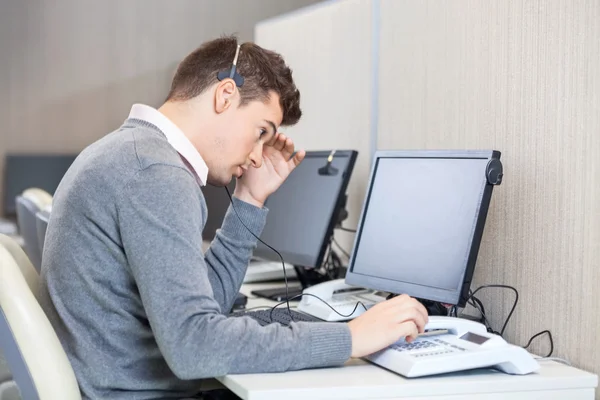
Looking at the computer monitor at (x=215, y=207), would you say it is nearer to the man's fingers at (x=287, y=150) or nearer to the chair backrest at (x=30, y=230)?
the chair backrest at (x=30, y=230)

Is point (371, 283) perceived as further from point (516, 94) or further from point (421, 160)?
point (516, 94)

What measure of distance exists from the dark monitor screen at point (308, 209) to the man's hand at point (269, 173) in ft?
1.01

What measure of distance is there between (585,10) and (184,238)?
0.78 metres

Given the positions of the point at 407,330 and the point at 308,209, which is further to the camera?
the point at 308,209

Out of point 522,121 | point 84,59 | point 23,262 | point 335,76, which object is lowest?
point 23,262

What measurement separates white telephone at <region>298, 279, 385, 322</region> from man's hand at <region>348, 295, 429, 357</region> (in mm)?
320

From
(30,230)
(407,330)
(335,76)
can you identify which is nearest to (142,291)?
(407,330)

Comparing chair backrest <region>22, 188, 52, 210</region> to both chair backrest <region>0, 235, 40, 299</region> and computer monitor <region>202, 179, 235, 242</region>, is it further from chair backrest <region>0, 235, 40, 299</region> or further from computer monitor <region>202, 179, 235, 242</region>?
chair backrest <region>0, 235, 40, 299</region>

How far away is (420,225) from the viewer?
5.04 feet

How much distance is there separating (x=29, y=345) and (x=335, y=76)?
1.39 metres

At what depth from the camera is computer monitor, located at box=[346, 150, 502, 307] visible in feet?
4.62

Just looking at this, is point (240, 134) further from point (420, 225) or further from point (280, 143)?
point (420, 225)

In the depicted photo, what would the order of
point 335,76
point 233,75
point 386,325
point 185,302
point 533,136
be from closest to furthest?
point 185,302 < point 386,325 < point 233,75 < point 533,136 < point 335,76

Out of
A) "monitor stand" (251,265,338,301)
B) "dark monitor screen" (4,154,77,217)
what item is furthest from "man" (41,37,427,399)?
"dark monitor screen" (4,154,77,217)
